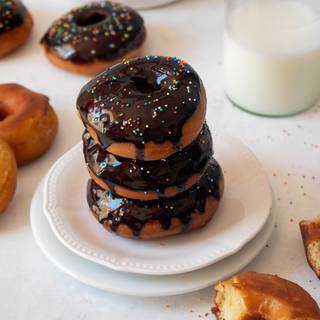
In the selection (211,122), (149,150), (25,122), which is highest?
(149,150)

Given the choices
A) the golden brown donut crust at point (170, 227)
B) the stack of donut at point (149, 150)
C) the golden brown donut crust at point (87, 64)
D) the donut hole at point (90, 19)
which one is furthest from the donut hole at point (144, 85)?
the donut hole at point (90, 19)

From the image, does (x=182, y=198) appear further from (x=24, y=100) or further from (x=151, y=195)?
(x=24, y=100)

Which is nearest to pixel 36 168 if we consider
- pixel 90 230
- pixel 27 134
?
pixel 27 134

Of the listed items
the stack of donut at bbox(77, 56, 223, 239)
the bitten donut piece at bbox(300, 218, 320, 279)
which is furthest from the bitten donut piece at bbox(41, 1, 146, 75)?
the bitten donut piece at bbox(300, 218, 320, 279)

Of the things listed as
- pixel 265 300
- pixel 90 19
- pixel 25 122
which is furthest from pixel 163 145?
pixel 90 19

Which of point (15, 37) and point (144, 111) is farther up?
point (144, 111)

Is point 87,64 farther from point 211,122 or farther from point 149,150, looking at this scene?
point 149,150

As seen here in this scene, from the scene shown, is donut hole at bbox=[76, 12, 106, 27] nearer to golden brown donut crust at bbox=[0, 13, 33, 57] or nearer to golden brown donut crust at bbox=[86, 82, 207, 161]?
golden brown donut crust at bbox=[0, 13, 33, 57]
